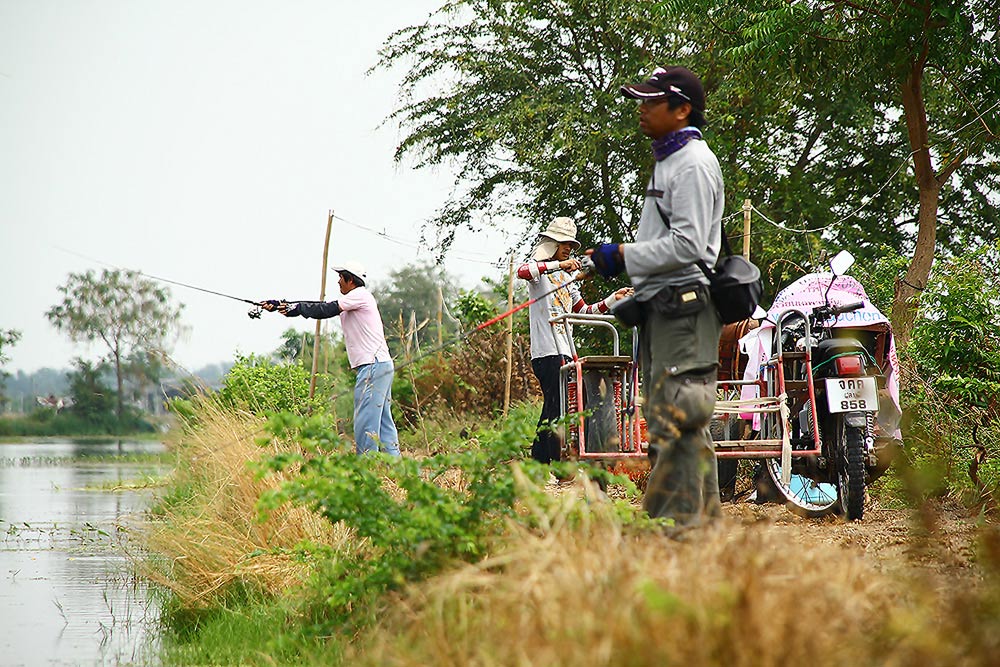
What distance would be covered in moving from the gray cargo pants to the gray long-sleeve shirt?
17 cm

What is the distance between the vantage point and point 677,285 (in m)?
4.63

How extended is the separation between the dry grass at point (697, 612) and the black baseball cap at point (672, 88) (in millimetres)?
1753

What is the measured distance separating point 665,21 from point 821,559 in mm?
15726

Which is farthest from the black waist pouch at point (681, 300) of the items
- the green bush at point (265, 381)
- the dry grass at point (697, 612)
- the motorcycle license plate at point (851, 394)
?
the green bush at point (265, 381)

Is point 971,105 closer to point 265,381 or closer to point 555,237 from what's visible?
point 555,237

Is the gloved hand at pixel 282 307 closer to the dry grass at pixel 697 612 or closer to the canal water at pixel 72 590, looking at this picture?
the canal water at pixel 72 590

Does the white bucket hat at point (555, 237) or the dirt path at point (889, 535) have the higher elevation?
the white bucket hat at point (555, 237)

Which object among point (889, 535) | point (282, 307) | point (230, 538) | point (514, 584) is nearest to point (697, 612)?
point (514, 584)

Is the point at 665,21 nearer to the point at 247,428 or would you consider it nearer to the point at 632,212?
the point at 632,212

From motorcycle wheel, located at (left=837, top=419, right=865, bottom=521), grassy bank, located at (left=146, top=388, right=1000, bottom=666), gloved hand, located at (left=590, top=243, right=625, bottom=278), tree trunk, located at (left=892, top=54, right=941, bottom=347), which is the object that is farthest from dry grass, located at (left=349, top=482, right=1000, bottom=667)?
tree trunk, located at (left=892, top=54, right=941, bottom=347)

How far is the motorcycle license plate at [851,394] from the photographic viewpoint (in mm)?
6629

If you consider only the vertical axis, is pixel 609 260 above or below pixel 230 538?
above

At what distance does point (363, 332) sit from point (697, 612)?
771 centimetres

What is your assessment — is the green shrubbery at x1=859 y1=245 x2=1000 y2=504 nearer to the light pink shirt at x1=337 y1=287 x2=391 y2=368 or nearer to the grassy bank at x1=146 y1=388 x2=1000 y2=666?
the grassy bank at x1=146 y1=388 x2=1000 y2=666
